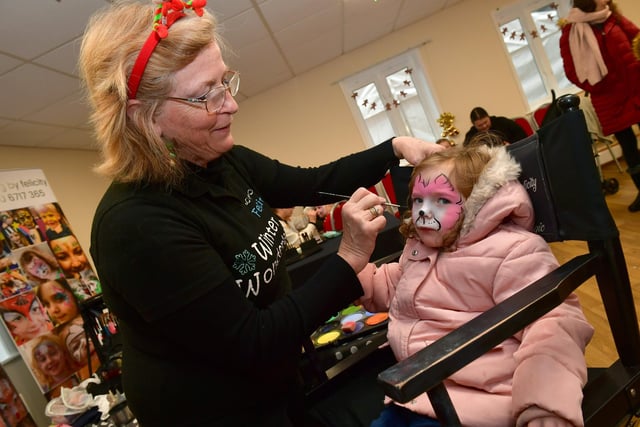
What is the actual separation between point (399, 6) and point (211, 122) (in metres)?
4.25

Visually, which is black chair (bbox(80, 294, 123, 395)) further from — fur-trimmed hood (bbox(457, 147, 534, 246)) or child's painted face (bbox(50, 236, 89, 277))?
fur-trimmed hood (bbox(457, 147, 534, 246))

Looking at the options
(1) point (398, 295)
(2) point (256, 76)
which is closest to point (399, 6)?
(2) point (256, 76)

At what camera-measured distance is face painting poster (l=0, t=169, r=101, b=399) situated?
3096mm

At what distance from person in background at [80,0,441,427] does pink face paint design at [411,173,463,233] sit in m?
0.22

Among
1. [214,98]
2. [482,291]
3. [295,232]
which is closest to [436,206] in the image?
[482,291]

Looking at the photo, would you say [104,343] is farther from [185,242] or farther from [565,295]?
[565,295]

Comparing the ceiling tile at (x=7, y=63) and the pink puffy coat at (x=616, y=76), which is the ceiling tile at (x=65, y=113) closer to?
the ceiling tile at (x=7, y=63)

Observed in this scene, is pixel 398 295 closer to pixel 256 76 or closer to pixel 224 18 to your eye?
pixel 224 18

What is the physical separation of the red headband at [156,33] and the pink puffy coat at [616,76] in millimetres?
2990

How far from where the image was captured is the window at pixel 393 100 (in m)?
5.31

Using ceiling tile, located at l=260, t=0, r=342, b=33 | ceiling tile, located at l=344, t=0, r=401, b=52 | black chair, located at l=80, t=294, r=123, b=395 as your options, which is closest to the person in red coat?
ceiling tile, located at l=344, t=0, r=401, b=52

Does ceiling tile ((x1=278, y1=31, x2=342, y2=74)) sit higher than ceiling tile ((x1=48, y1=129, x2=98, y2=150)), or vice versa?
ceiling tile ((x1=48, y1=129, x2=98, y2=150))

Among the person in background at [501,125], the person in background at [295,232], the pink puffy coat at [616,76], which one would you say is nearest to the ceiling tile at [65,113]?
the person in background at [295,232]

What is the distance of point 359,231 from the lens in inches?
32.0
